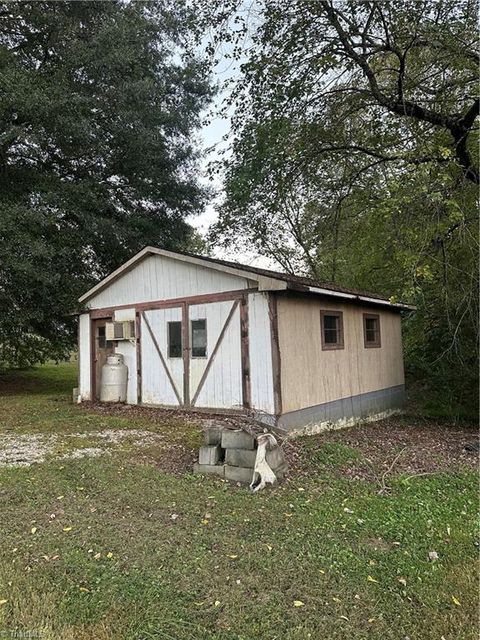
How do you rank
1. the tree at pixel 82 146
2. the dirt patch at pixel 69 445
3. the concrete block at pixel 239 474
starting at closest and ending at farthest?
the concrete block at pixel 239 474, the dirt patch at pixel 69 445, the tree at pixel 82 146

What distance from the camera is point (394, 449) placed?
6.43 meters

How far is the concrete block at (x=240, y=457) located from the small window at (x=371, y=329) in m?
5.42

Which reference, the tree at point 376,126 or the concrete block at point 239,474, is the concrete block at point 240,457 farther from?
the tree at point 376,126

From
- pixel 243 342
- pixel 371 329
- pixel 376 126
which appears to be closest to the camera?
pixel 243 342

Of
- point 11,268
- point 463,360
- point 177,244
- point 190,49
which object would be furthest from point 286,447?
point 177,244

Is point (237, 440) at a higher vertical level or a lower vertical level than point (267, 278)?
lower

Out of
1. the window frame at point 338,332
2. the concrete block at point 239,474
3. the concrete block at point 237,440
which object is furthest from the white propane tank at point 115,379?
the concrete block at point 239,474

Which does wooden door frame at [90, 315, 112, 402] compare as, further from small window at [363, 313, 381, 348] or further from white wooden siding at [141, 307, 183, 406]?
small window at [363, 313, 381, 348]

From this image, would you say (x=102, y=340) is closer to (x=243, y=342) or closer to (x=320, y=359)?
(x=243, y=342)

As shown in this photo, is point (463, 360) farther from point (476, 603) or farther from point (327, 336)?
point (476, 603)

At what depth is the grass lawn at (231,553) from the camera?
2.34 metres

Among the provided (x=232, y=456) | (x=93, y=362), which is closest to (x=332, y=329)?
(x=232, y=456)

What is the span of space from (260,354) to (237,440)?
2.61m

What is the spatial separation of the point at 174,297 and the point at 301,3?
521cm
